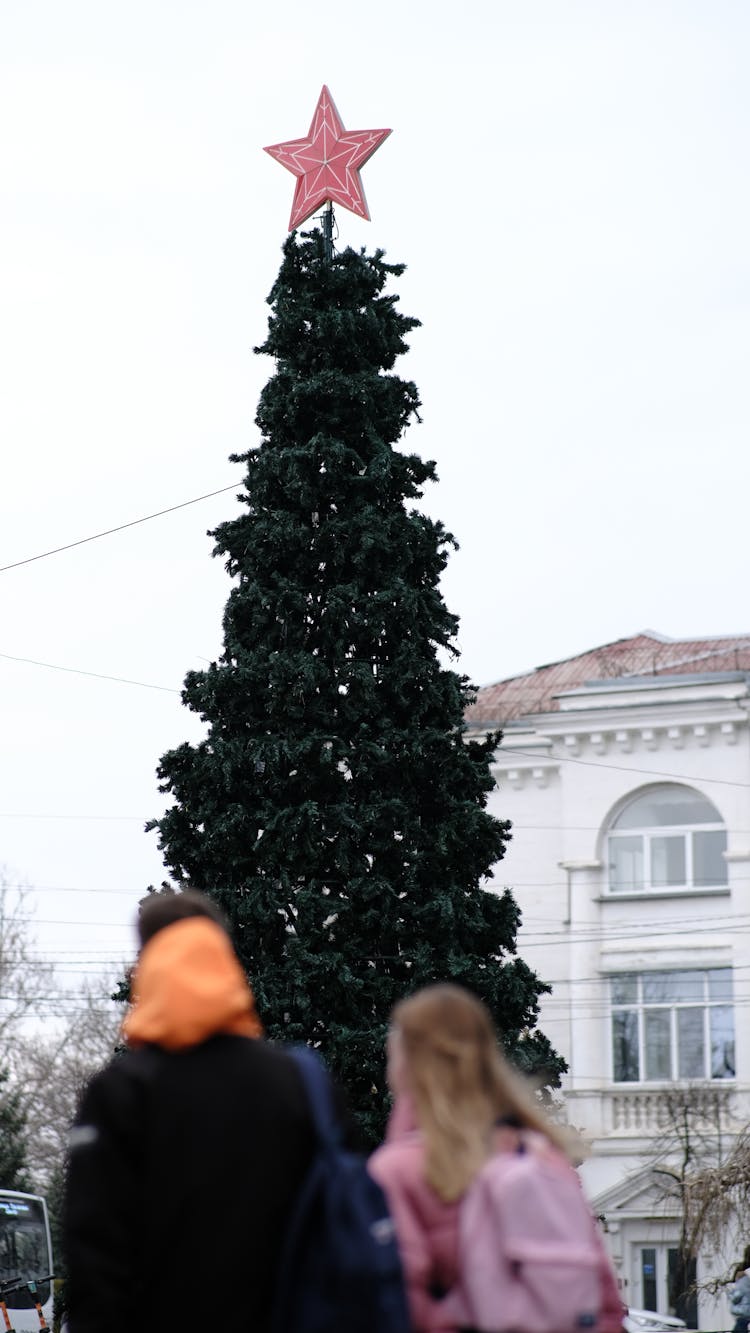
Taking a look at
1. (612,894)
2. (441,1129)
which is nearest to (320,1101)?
(441,1129)

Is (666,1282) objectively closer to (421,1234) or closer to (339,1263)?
(421,1234)

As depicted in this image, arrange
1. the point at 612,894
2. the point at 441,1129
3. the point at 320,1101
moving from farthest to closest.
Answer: the point at 612,894
the point at 441,1129
the point at 320,1101

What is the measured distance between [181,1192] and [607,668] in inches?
1456

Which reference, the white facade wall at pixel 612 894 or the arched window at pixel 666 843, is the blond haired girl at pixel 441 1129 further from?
the arched window at pixel 666 843

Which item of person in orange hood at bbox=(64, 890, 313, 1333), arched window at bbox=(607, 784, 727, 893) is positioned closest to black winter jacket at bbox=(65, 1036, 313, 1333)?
person in orange hood at bbox=(64, 890, 313, 1333)

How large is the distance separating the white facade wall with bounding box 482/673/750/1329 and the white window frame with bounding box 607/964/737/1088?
10cm

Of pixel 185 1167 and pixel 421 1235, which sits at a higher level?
pixel 185 1167

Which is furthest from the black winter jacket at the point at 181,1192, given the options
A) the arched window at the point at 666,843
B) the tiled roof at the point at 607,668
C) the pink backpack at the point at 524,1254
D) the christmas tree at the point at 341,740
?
the tiled roof at the point at 607,668

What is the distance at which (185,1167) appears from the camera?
4254 mm

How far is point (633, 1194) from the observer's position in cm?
3559

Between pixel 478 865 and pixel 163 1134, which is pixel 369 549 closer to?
pixel 478 865

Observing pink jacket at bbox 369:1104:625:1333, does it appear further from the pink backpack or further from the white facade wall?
the white facade wall

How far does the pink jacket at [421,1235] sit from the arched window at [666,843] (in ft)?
107

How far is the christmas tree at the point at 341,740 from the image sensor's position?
61.2ft
